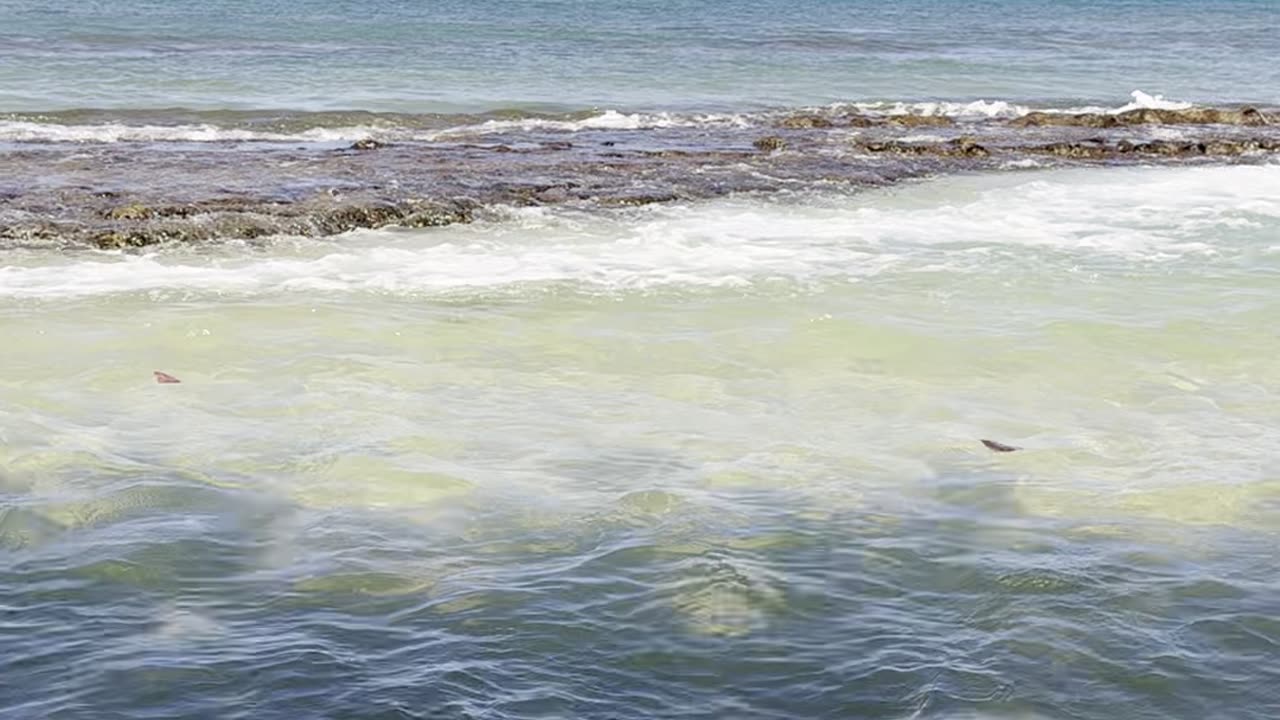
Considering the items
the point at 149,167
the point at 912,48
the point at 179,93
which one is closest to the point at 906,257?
the point at 149,167

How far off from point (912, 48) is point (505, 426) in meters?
36.9

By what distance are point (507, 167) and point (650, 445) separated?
1025cm

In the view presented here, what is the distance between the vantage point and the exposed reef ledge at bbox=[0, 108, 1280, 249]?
14.9 m

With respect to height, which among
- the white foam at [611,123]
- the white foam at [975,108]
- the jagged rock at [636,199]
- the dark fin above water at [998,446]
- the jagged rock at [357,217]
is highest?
the jagged rock at [357,217]

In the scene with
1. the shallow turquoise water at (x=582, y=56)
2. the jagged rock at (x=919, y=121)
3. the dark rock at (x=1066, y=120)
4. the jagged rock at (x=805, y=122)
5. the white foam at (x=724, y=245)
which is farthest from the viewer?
the shallow turquoise water at (x=582, y=56)

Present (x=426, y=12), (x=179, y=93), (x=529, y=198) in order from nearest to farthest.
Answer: (x=529, y=198), (x=179, y=93), (x=426, y=12)

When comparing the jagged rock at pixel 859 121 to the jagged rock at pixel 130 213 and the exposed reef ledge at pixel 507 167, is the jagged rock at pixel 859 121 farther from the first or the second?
the jagged rock at pixel 130 213

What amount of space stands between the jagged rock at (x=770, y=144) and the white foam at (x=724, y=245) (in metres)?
3.11

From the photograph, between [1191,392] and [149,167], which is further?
[149,167]

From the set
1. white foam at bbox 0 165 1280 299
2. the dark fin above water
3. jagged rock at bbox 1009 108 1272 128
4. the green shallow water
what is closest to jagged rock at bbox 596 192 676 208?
white foam at bbox 0 165 1280 299

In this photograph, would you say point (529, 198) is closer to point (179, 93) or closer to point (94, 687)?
point (94, 687)

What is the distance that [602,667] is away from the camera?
227 inches

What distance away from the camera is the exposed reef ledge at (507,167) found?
14922mm

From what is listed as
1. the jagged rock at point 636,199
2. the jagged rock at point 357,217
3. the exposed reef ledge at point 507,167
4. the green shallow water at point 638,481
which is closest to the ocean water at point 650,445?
the green shallow water at point 638,481
